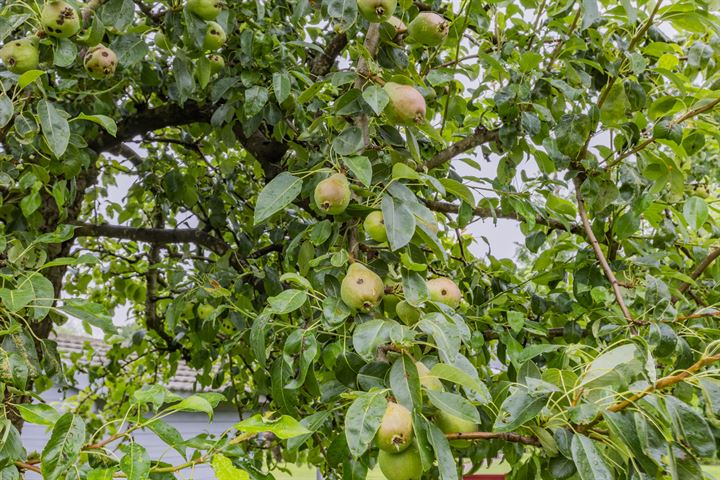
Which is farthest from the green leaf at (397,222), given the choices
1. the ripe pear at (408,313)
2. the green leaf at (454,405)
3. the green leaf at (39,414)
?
the green leaf at (39,414)

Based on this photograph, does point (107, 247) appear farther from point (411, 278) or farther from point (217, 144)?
point (411, 278)

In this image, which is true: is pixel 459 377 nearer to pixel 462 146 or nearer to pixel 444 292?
pixel 444 292

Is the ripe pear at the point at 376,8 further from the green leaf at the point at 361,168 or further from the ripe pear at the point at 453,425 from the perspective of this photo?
the ripe pear at the point at 453,425

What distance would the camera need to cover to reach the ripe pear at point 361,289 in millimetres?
1047

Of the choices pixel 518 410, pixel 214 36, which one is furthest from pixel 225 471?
pixel 214 36

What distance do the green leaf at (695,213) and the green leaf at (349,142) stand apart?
85cm

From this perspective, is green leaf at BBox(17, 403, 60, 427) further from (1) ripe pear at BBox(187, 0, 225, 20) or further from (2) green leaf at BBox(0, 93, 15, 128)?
(1) ripe pear at BBox(187, 0, 225, 20)

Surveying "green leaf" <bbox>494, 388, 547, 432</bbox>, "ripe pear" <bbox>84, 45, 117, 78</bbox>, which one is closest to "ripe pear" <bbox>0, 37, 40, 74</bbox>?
"ripe pear" <bbox>84, 45, 117, 78</bbox>

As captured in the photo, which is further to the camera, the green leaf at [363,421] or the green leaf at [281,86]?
the green leaf at [281,86]

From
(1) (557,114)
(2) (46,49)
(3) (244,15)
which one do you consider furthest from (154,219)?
(1) (557,114)

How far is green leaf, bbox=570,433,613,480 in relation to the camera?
783mm

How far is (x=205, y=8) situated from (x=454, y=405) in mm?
1170

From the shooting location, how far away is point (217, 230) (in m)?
2.71

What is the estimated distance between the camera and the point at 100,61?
155 centimetres
